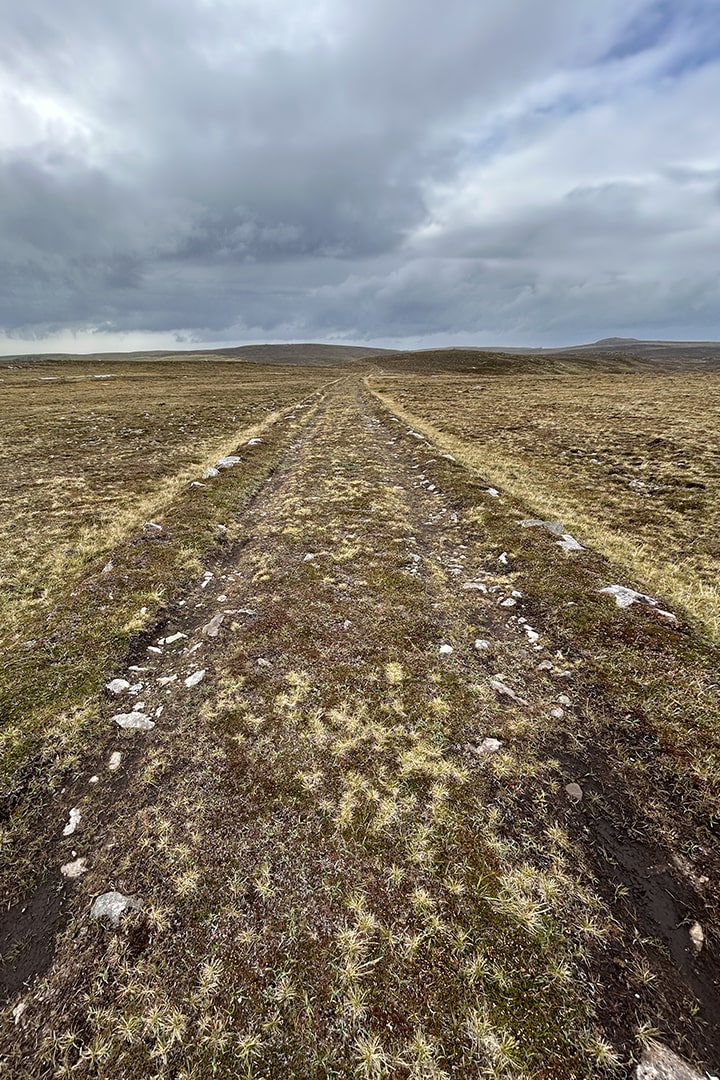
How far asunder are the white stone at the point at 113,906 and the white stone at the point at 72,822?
1087 millimetres

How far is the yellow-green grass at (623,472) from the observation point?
1217cm

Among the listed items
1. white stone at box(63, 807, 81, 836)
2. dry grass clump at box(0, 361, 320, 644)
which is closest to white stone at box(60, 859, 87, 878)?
white stone at box(63, 807, 81, 836)

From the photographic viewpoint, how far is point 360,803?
5.68m

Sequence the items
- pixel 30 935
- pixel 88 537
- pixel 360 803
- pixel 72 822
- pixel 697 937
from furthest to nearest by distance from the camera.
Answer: pixel 88 537
pixel 360 803
pixel 72 822
pixel 30 935
pixel 697 937

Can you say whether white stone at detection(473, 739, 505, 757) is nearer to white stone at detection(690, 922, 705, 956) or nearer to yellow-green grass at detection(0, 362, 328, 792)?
white stone at detection(690, 922, 705, 956)

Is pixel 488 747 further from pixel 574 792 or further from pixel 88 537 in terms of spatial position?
pixel 88 537

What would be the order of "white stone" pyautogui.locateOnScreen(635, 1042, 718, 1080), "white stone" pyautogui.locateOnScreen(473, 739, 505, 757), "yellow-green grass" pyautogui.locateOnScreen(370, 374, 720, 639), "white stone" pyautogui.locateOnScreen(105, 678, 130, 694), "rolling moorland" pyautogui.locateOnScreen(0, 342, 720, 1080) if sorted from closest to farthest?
"white stone" pyautogui.locateOnScreen(635, 1042, 718, 1080), "rolling moorland" pyautogui.locateOnScreen(0, 342, 720, 1080), "white stone" pyautogui.locateOnScreen(473, 739, 505, 757), "white stone" pyautogui.locateOnScreen(105, 678, 130, 694), "yellow-green grass" pyautogui.locateOnScreen(370, 374, 720, 639)

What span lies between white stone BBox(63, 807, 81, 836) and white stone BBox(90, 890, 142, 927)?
1.09 metres

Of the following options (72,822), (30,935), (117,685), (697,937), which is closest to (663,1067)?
(697,937)

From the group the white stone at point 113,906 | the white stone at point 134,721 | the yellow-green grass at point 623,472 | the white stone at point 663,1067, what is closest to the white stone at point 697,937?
the white stone at point 663,1067

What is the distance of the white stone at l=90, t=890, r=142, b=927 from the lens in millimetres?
4531

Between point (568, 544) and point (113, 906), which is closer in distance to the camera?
point (113, 906)

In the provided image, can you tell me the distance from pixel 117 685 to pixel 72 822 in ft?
8.46

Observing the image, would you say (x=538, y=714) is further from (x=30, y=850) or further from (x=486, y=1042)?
(x=30, y=850)
